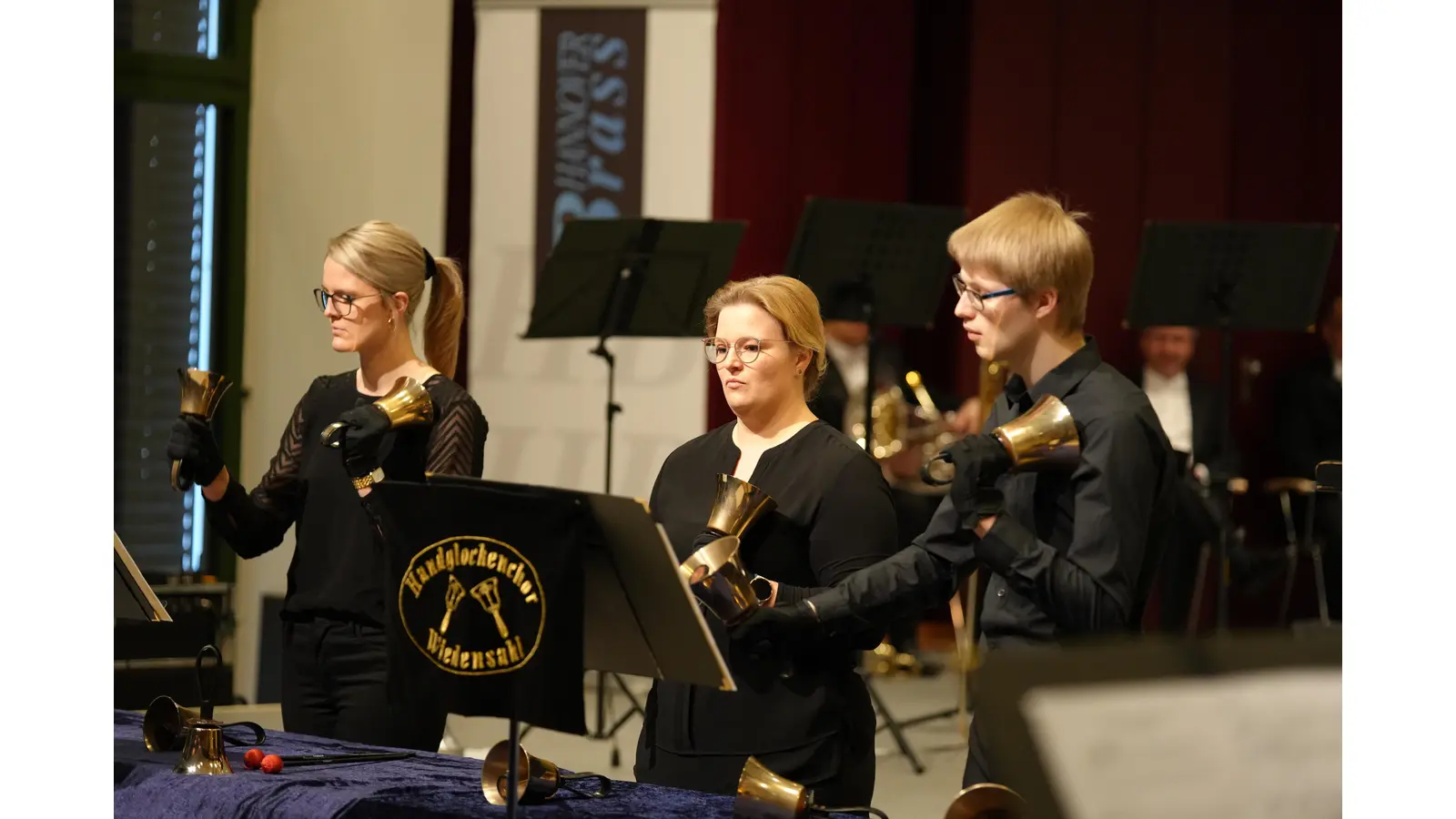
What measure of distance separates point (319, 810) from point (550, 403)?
471 cm

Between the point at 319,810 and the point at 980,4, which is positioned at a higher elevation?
the point at 980,4

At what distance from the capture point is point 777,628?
2.61m

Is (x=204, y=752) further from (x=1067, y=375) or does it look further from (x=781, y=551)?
(x=1067, y=375)

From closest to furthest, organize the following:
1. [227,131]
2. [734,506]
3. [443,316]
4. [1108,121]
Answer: [734,506] → [443,316] → [227,131] → [1108,121]

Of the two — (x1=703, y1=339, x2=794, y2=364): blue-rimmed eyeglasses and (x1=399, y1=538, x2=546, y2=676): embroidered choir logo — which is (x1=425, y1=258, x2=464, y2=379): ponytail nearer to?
(x1=703, y1=339, x2=794, y2=364): blue-rimmed eyeglasses

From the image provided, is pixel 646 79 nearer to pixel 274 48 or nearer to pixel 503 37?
pixel 503 37

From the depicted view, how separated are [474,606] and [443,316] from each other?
126 centimetres

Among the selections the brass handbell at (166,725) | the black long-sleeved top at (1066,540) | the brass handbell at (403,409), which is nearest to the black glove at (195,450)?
the brass handbell at (403,409)

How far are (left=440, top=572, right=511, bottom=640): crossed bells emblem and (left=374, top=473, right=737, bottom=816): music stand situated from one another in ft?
0.36

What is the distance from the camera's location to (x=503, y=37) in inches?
276

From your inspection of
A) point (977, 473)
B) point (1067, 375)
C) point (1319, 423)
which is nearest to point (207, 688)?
point (977, 473)

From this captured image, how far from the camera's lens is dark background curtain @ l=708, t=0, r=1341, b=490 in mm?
8094

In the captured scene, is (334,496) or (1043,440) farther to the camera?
(334,496)
